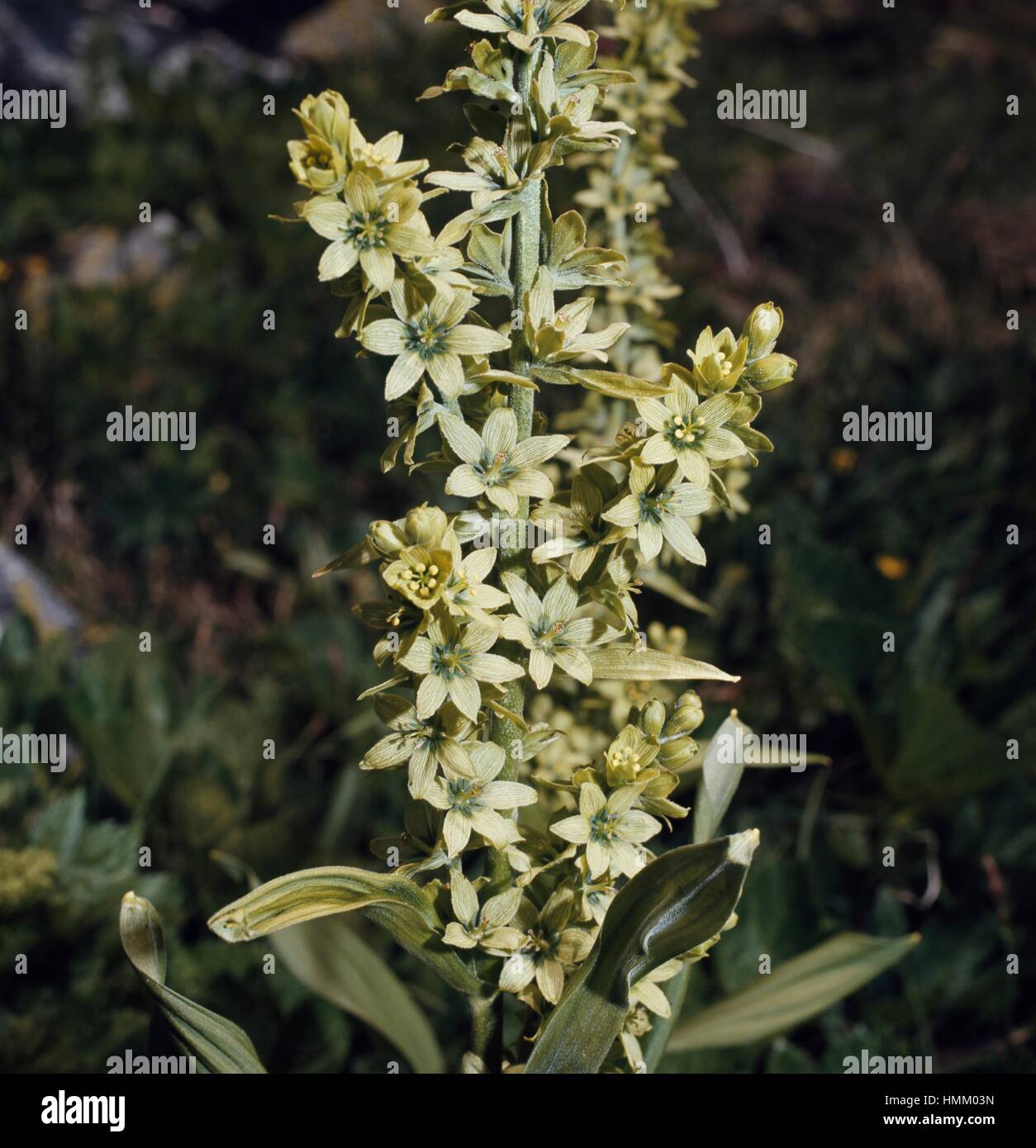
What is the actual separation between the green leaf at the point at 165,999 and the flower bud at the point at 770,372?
81 cm

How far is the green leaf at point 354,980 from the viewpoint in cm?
150

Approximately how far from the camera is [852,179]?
5.74 metres

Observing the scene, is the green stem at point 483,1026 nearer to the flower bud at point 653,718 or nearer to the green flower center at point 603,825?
the green flower center at point 603,825

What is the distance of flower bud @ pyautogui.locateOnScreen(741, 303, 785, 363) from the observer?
39.6 inches

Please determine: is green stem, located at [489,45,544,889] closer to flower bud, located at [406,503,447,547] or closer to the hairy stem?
the hairy stem

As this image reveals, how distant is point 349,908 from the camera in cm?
101


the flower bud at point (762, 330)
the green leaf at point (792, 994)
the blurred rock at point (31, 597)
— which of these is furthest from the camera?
the blurred rock at point (31, 597)

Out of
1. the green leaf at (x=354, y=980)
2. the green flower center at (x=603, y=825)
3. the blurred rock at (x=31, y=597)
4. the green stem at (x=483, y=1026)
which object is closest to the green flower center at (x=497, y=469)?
the green flower center at (x=603, y=825)

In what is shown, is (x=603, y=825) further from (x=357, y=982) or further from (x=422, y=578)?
(x=357, y=982)

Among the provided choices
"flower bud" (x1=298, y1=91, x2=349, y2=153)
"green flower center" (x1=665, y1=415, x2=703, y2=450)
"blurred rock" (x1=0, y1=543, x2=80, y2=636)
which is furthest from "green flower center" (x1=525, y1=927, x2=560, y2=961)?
"blurred rock" (x1=0, y1=543, x2=80, y2=636)

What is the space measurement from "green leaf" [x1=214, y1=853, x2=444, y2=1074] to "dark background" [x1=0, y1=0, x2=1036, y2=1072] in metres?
0.24
